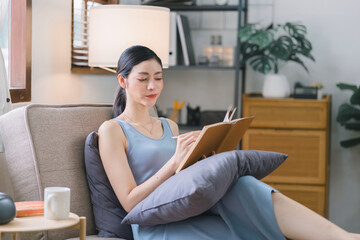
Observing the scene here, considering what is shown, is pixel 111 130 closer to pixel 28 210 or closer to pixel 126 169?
pixel 126 169

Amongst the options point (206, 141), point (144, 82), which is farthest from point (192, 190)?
point (144, 82)

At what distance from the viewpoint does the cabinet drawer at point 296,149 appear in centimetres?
333

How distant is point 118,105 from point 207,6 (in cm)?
159

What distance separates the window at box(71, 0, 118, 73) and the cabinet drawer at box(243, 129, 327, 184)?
1.14 m

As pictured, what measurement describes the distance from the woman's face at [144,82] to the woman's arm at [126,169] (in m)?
0.20

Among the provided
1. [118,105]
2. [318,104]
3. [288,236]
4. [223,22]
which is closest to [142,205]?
[288,236]

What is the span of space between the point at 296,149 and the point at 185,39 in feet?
3.41

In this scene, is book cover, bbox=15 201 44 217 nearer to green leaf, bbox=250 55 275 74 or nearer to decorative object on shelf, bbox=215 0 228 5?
green leaf, bbox=250 55 275 74

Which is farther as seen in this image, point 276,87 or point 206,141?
point 276,87

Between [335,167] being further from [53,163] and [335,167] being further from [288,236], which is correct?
[53,163]

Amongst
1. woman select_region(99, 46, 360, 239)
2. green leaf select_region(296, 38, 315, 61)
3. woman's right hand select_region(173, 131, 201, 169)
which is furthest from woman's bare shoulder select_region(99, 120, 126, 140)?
green leaf select_region(296, 38, 315, 61)

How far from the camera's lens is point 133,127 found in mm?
1995

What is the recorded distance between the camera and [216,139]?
1776mm

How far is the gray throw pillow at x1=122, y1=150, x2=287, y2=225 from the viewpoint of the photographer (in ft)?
4.98
